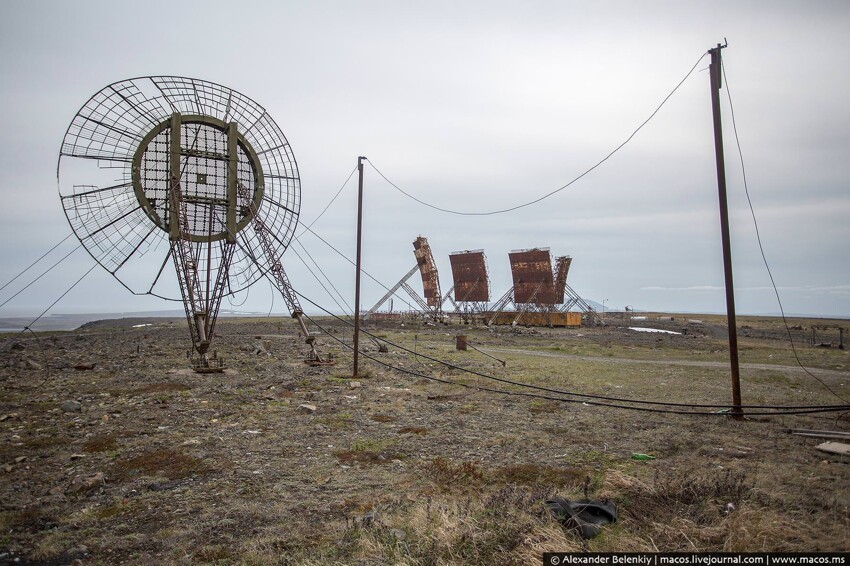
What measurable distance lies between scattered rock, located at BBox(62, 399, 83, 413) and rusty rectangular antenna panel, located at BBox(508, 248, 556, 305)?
4361 cm

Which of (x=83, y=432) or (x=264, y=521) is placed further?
(x=83, y=432)

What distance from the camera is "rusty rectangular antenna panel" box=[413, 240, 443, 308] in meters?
52.3

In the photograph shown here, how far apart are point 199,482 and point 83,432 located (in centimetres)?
338

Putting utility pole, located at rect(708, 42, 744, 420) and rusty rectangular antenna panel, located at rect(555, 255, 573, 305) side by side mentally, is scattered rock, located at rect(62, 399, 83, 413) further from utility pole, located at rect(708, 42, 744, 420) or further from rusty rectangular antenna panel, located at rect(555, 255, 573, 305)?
rusty rectangular antenna panel, located at rect(555, 255, 573, 305)

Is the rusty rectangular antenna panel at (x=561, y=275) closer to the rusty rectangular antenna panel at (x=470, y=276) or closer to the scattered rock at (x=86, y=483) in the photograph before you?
the rusty rectangular antenna panel at (x=470, y=276)

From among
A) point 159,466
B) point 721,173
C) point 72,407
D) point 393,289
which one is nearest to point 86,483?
point 159,466

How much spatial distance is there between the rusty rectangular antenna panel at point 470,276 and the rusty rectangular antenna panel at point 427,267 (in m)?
3.14

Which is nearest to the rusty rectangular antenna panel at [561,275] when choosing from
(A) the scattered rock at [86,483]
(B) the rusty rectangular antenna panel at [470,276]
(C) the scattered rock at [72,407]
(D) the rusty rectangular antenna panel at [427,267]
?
(B) the rusty rectangular antenna panel at [470,276]

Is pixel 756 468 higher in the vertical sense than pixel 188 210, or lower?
lower

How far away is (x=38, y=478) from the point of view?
20.2 ft

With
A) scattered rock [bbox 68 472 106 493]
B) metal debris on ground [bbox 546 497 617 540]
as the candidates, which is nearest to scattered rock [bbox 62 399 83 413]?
scattered rock [bbox 68 472 106 493]

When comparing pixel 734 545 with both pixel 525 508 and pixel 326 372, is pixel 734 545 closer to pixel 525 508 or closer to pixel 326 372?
pixel 525 508

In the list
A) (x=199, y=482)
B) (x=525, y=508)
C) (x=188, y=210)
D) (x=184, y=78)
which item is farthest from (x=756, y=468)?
(x=184, y=78)

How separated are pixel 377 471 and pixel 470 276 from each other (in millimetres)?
48029
